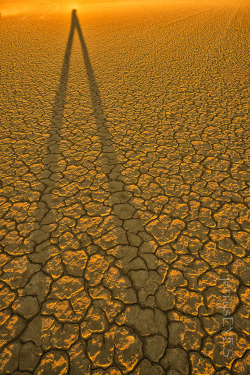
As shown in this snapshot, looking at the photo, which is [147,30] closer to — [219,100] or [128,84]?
[128,84]

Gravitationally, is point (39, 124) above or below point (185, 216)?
above

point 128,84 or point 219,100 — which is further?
point 128,84

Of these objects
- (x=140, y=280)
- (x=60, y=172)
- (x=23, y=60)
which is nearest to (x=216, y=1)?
(x=23, y=60)

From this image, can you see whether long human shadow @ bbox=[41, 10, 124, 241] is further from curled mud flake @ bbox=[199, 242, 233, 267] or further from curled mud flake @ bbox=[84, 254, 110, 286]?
curled mud flake @ bbox=[199, 242, 233, 267]

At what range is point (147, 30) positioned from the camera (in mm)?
10023

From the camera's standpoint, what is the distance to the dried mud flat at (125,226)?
66.1 inches

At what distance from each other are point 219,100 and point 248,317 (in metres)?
4.26

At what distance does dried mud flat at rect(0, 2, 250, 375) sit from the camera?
1679 mm

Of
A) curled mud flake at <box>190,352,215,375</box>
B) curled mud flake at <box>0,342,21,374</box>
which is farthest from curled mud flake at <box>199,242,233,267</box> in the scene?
curled mud flake at <box>0,342,21,374</box>

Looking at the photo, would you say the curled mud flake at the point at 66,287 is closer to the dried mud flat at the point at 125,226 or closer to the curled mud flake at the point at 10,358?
the dried mud flat at the point at 125,226

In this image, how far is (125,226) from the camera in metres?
2.49

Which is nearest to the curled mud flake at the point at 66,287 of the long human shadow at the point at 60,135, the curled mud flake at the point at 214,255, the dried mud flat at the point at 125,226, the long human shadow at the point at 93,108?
the dried mud flat at the point at 125,226

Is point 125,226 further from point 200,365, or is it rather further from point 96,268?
point 200,365

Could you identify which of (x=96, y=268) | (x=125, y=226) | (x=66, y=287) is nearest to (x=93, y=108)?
(x=125, y=226)
